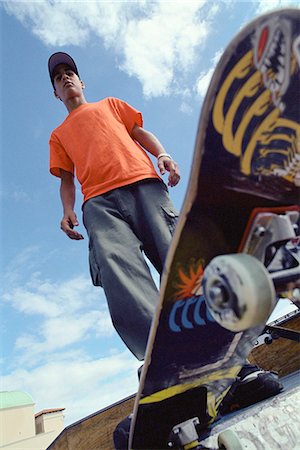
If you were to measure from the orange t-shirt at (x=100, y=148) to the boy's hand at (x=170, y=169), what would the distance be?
0.19 ft

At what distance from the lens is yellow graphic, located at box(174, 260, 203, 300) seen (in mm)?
1352

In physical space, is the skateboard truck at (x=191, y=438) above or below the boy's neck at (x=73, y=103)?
below

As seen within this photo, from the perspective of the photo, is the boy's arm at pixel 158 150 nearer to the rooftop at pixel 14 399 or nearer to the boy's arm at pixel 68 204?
the boy's arm at pixel 68 204

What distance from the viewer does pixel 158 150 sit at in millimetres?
2645

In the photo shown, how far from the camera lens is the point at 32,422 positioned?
24.3m

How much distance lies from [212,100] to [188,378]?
1115 millimetres

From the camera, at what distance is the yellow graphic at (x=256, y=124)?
123 centimetres

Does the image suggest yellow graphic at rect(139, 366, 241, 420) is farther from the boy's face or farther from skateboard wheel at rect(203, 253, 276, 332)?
the boy's face

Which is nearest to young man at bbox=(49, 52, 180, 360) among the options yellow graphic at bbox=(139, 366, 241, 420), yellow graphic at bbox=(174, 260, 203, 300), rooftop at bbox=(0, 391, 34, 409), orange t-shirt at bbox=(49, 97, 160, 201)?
orange t-shirt at bbox=(49, 97, 160, 201)

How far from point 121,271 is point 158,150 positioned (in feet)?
3.46

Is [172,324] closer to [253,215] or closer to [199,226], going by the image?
[199,226]

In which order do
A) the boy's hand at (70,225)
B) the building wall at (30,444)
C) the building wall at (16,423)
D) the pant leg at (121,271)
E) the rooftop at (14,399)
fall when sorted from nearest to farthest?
the pant leg at (121,271)
the boy's hand at (70,225)
the building wall at (30,444)
the building wall at (16,423)
the rooftop at (14,399)

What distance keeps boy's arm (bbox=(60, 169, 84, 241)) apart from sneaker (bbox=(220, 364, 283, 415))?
5.01 feet

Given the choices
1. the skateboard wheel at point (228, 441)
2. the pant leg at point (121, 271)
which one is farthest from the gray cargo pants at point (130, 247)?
the skateboard wheel at point (228, 441)
